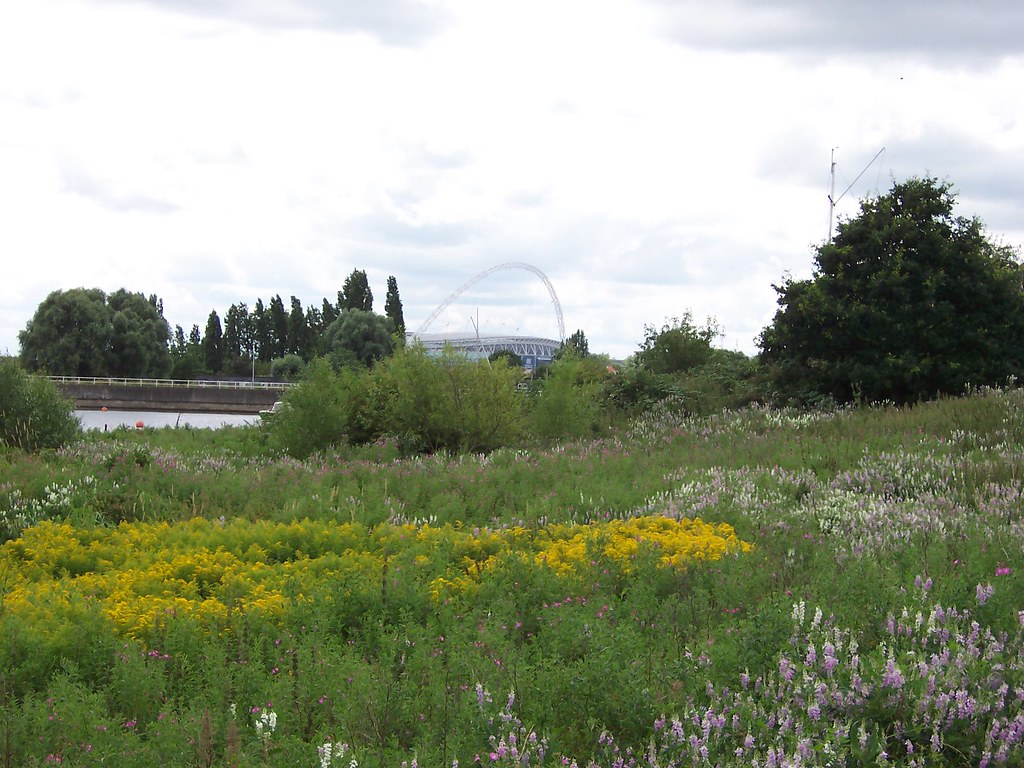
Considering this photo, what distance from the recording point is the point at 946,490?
1119 cm

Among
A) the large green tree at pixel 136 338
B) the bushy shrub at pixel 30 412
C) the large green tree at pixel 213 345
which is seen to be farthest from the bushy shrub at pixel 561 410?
the large green tree at pixel 213 345

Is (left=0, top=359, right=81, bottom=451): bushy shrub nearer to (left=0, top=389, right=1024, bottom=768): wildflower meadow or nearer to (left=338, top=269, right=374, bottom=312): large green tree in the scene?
(left=0, top=389, right=1024, bottom=768): wildflower meadow

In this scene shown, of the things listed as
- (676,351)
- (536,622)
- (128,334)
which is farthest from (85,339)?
(536,622)

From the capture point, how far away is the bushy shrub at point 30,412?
20.1 m

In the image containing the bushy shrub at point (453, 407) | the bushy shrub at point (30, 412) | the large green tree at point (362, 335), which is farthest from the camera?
the large green tree at point (362, 335)

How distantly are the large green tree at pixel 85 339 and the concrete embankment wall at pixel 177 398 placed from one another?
10.9 meters

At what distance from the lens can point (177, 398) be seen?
69188 millimetres

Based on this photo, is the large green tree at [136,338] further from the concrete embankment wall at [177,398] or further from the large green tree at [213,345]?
the large green tree at [213,345]

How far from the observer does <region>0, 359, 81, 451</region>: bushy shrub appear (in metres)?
20.1

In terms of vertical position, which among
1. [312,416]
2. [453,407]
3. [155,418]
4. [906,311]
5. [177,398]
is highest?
[906,311]

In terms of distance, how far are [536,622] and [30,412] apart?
1743 cm

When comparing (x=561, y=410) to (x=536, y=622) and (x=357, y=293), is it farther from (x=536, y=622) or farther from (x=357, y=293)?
(x=357, y=293)

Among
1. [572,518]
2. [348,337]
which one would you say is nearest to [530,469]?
[572,518]

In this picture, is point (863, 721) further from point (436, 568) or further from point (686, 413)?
point (686, 413)
